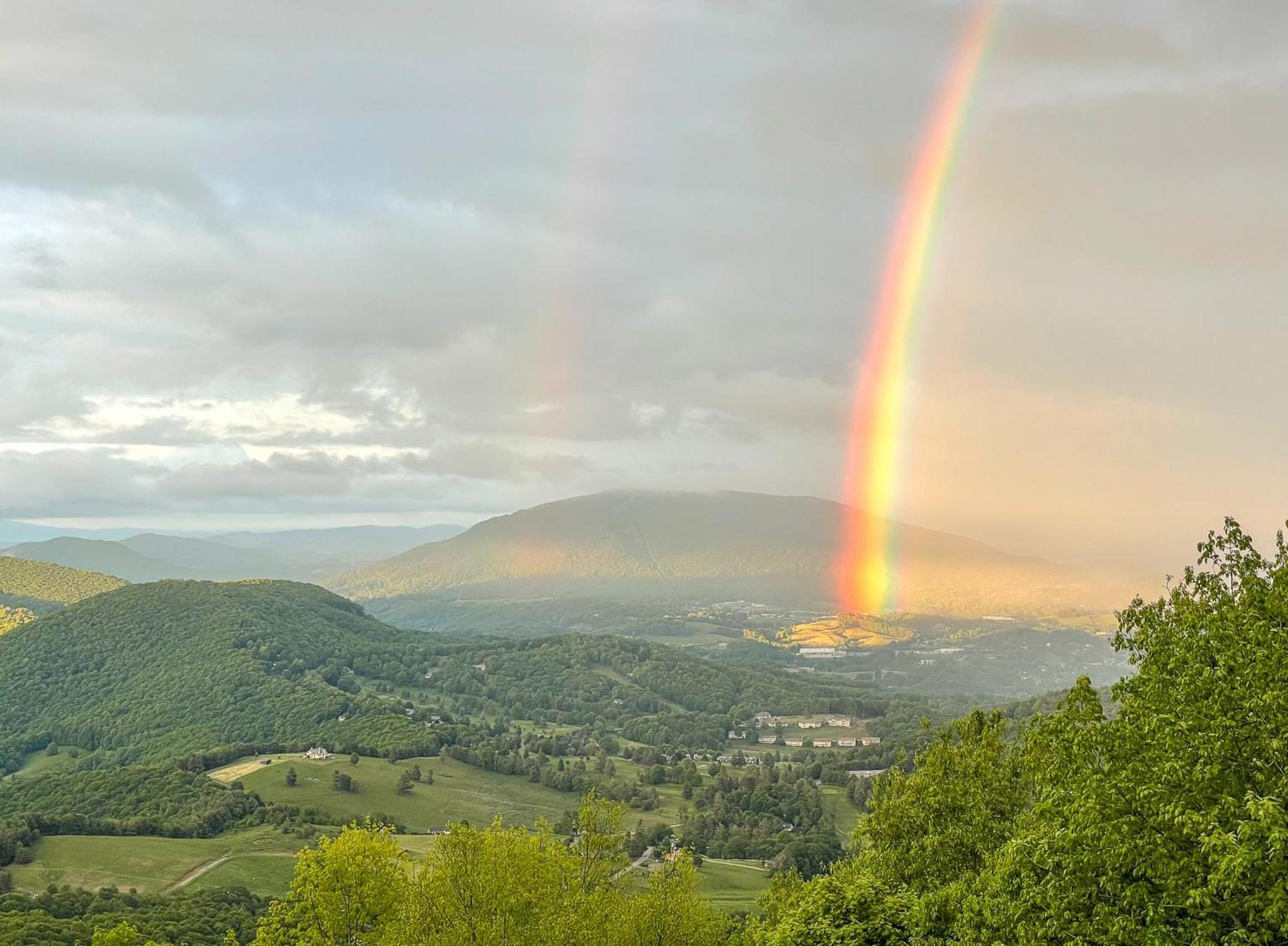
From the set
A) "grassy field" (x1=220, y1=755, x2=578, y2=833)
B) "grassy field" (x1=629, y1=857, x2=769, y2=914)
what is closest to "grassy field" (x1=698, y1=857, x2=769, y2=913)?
"grassy field" (x1=629, y1=857, x2=769, y2=914)

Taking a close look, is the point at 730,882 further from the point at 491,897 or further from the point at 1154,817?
the point at 1154,817

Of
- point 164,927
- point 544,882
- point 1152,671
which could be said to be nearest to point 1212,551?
point 1152,671

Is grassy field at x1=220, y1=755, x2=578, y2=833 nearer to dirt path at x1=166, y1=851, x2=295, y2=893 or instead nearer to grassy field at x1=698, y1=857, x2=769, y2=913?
dirt path at x1=166, y1=851, x2=295, y2=893

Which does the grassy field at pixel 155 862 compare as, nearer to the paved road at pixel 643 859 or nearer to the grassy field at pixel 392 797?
the grassy field at pixel 392 797

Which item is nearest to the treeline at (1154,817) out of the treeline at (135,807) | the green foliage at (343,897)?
the green foliage at (343,897)

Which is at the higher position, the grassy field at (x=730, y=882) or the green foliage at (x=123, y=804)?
the green foliage at (x=123, y=804)
